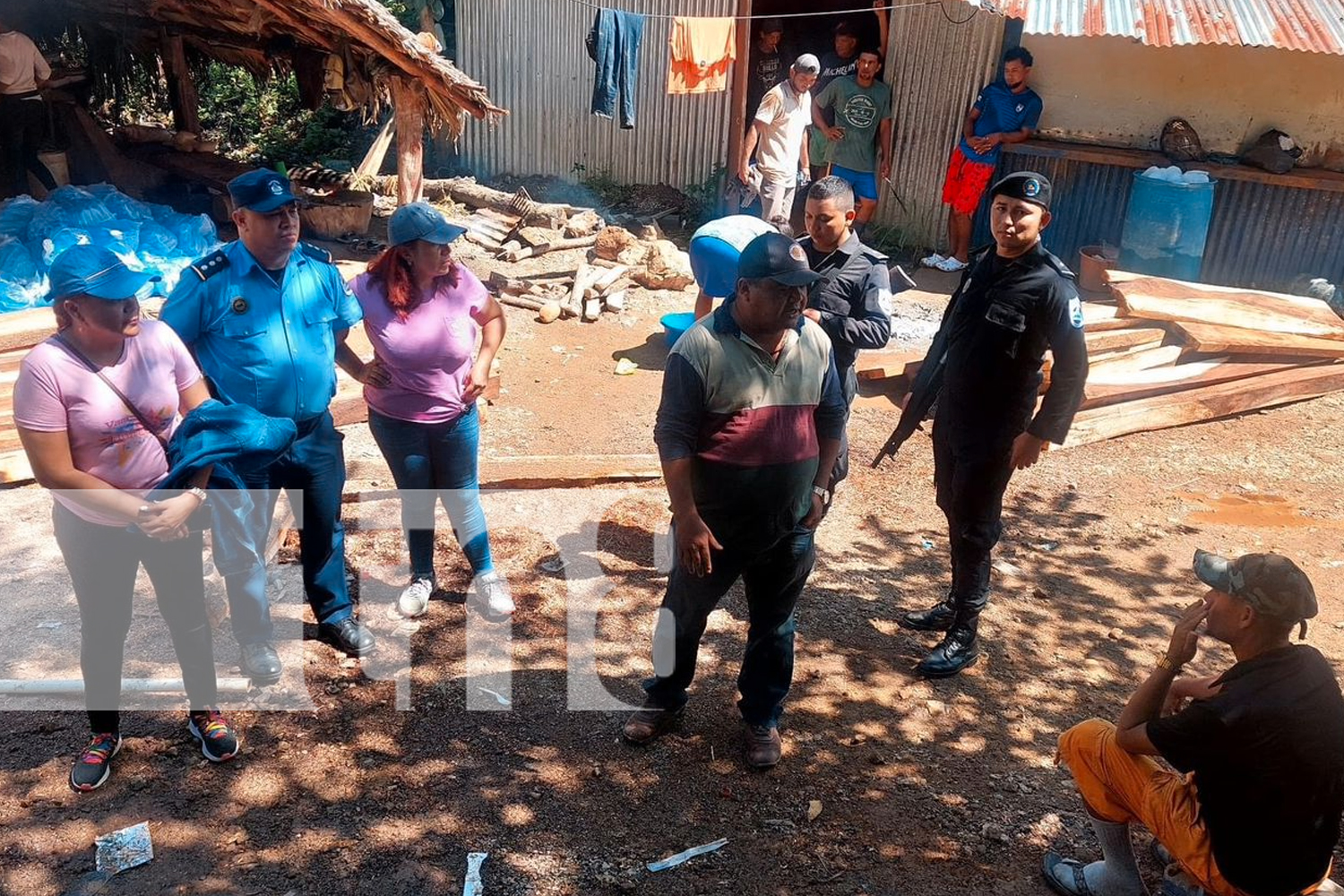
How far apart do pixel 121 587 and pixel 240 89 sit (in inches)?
614

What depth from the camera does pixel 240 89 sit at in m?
16.8

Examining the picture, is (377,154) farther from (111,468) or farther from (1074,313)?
(1074,313)

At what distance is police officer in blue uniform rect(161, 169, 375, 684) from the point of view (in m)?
3.63

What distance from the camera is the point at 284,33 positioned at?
10.3m

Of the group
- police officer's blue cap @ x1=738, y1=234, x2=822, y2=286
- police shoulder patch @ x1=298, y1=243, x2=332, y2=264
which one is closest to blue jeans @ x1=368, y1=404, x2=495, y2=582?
police shoulder patch @ x1=298, y1=243, x2=332, y2=264

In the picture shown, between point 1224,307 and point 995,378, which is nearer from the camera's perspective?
point 995,378

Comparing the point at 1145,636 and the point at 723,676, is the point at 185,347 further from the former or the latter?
the point at 1145,636

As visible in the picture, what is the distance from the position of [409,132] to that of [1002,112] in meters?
5.85

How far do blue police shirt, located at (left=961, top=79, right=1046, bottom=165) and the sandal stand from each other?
864 cm

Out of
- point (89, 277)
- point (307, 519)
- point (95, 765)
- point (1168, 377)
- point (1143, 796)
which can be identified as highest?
point (89, 277)

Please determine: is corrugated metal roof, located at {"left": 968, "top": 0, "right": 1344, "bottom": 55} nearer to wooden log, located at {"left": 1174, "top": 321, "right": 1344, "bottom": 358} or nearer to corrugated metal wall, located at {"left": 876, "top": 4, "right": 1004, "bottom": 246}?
corrugated metal wall, located at {"left": 876, "top": 4, "right": 1004, "bottom": 246}

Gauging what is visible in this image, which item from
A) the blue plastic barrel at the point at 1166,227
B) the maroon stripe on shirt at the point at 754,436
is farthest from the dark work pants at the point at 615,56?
the maroon stripe on shirt at the point at 754,436

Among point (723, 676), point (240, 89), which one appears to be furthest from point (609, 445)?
point (240, 89)

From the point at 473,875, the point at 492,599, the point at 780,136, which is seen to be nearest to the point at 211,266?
the point at 492,599
